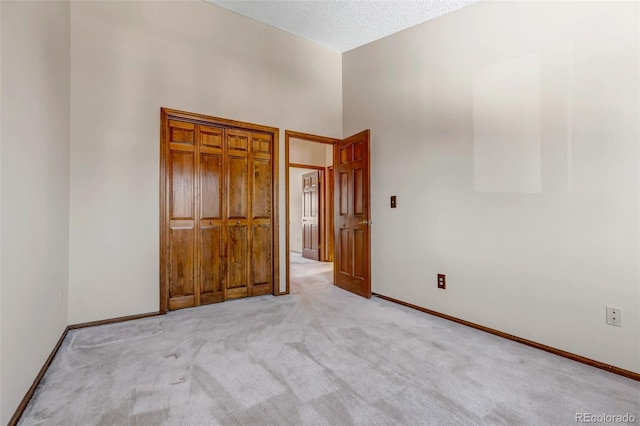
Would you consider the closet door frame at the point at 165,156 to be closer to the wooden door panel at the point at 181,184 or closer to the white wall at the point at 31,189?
the wooden door panel at the point at 181,184

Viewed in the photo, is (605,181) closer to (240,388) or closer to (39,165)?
(240,388)

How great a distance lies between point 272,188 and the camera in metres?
3.80

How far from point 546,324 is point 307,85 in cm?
348

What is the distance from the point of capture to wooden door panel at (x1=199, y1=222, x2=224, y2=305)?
3.36 meters

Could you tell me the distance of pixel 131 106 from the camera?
2.91 meters

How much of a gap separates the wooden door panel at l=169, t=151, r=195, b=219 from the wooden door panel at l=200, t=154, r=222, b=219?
0.35ft

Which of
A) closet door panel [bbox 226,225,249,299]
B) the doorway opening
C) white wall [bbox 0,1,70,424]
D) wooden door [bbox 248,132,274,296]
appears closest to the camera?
white wall [bbox 0,1,70,424]

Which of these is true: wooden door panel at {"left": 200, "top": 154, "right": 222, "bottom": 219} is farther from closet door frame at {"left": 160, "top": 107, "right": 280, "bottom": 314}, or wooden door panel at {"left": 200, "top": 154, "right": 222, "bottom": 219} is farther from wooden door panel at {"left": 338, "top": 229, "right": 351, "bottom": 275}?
wooden door panel at {"left": 338, "top": 229, "right": 351, "bottom": 275}

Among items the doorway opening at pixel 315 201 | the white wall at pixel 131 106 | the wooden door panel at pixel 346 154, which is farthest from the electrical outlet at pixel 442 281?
the doorway opening at pixel 315 201

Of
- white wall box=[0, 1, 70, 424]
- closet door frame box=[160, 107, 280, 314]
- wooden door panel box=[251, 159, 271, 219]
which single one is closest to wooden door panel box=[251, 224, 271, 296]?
wooden door panel box=[251, 159, 271, 219]

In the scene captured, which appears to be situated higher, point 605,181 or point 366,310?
point 605,181

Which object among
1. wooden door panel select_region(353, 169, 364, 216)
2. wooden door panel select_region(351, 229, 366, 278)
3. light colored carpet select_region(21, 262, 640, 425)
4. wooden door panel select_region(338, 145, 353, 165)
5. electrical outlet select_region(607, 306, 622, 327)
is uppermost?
wooden door panel select_region(338, 145, 353, 165)

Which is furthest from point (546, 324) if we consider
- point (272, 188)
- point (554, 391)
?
point (272, 188)

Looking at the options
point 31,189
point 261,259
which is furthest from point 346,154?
point 31,189
